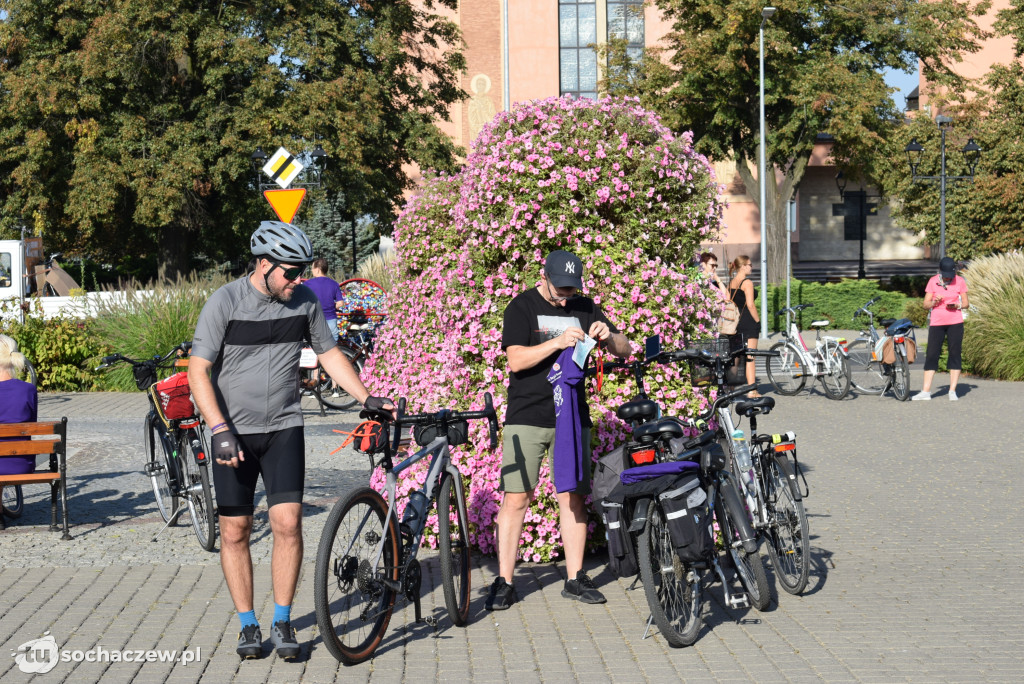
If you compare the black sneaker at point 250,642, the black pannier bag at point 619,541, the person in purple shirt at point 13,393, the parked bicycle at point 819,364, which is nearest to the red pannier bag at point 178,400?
the person in purple shirt at point 13,393

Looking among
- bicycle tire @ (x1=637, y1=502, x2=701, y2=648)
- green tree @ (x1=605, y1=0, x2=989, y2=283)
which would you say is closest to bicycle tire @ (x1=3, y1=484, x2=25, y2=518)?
bicycle tire @ (x1=637, y1=502, x2=701, y2=648)

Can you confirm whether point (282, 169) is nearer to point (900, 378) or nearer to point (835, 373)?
point (835, 373)

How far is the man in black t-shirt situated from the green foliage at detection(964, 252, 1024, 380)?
44.9ft

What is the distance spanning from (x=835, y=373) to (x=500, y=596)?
10938 millimetres

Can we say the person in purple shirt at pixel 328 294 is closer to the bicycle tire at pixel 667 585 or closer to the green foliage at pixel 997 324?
the bicycle tire at pixel 667 585

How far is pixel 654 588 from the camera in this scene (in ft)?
16.8

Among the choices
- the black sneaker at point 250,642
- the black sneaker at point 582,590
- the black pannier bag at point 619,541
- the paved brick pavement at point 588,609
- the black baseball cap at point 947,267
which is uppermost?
the black baseball cap at point 947,267

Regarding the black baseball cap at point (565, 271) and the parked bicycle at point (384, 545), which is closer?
the parked bicycle at point (384, 545)

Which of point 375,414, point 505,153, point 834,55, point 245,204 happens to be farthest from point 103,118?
point 375,414

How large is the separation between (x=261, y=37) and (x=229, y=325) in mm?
26484

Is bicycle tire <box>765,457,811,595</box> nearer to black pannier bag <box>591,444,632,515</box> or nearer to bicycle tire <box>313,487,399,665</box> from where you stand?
black pannier bag <box>591,444,632,515</box>

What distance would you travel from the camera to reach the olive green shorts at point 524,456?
19.1ft

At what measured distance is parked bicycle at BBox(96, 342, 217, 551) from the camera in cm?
725

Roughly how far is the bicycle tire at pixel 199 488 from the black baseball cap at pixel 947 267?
35.0ft
